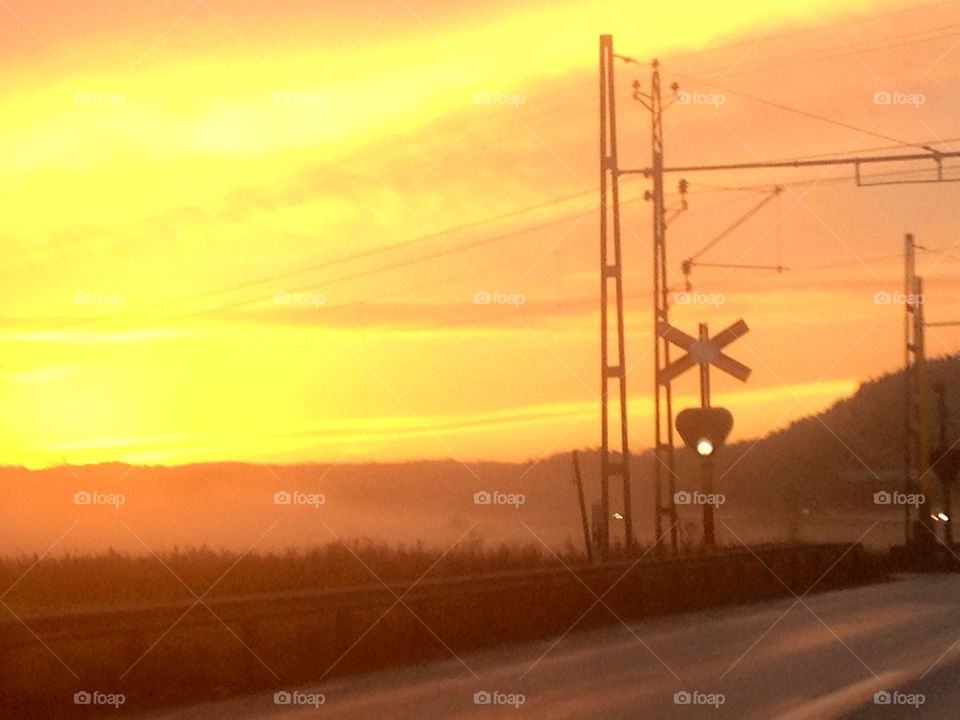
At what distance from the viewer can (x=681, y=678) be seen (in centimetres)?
1537

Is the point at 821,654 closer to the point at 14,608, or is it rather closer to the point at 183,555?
the point at 14,608

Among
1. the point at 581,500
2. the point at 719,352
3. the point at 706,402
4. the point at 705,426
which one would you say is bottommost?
the point at 581,500

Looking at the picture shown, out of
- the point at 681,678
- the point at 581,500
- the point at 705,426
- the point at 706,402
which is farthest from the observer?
the point at 581,500

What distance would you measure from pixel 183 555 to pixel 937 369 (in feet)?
493

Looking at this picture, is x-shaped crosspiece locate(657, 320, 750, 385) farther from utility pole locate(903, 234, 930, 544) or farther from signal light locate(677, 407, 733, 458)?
utility pole locate(903, 234, 930, 544)

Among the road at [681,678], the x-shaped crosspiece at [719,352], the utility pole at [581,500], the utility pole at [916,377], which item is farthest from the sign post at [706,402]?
the utility pole at [916,377]

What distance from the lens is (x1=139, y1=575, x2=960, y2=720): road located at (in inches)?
511

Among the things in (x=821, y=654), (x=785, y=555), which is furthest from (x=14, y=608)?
(x=785, y=555)

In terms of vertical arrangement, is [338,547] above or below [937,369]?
below

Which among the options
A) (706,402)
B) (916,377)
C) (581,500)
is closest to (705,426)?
(706,402)

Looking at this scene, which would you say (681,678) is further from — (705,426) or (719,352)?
(719,352)

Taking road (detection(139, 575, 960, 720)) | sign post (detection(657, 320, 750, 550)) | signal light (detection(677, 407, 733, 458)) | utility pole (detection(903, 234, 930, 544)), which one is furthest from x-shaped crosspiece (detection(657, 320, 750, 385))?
utility pole (detection(903, 234, 930, 544))

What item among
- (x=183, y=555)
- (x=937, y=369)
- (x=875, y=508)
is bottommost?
(x=183, y=555)

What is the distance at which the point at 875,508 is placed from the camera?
118 metres
